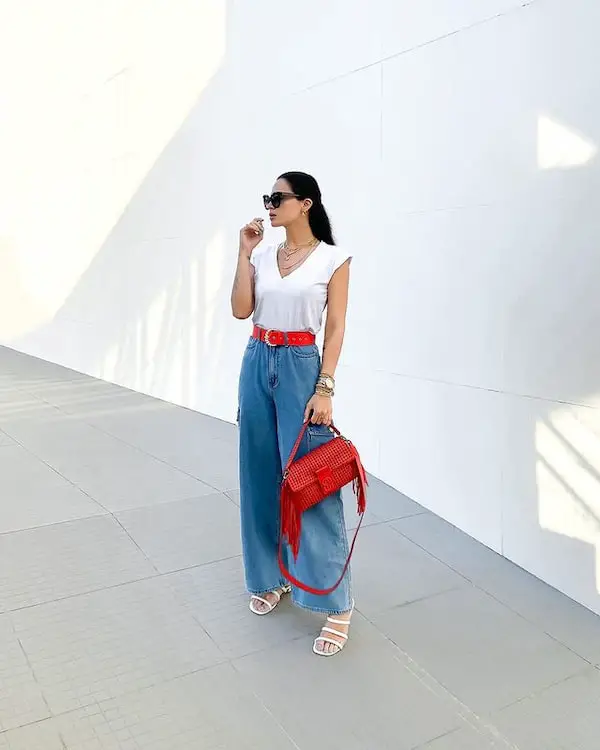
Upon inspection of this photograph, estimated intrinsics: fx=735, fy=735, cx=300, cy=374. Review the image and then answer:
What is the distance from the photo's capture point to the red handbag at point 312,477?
218 cm

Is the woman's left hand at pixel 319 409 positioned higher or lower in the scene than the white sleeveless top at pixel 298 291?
lower

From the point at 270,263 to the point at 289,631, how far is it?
1194 mm

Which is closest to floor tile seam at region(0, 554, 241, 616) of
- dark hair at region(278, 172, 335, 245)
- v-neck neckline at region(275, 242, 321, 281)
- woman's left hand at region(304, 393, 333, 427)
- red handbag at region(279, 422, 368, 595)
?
red handbag at region(279, 422, 368, 595)

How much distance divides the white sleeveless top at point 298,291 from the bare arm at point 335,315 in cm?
2

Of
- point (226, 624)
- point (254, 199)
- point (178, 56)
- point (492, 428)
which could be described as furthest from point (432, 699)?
point (178, 56)

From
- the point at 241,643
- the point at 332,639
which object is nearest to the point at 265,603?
the point at 241,643

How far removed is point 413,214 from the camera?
3.37m

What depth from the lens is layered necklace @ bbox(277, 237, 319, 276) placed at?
7.43ft

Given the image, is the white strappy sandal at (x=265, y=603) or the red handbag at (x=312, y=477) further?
the white strappy sandal at (x=265, y=603)

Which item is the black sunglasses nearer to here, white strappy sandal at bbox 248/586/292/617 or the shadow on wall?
white strappy sandal at bbox 248/586/292/617

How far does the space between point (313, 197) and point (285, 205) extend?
98mm

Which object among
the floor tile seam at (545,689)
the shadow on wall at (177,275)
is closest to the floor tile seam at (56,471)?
the shadow on wall at (177,275)

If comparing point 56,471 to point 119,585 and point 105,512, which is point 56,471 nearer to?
point 105,512

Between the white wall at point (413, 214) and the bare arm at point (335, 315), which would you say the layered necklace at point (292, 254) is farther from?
the white wall at point (413, 214)
